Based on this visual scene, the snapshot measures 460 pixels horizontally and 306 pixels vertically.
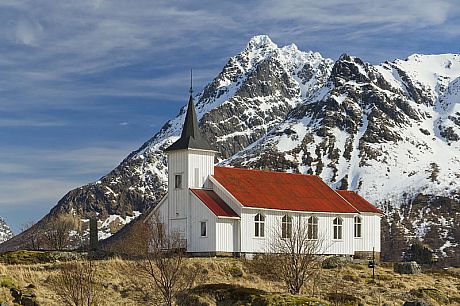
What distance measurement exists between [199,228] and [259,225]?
5.43 m

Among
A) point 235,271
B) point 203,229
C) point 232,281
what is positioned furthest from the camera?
point 203,229

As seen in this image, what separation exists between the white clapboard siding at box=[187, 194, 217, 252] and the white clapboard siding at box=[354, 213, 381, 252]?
18.0 meters

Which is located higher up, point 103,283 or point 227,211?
point 227,211

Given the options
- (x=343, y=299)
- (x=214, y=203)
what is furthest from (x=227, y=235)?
(x=343, y=299)

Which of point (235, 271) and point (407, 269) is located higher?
point (235, 271)

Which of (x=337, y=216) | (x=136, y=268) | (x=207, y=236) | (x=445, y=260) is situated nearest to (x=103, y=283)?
(x=136, y=268)

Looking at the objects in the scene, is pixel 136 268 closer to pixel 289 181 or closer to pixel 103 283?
pixel 103 283

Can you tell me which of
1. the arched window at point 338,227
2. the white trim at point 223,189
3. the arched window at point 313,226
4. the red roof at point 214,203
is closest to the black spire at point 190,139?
the white trim at point 223,189

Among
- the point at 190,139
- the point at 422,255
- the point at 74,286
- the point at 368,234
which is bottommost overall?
the point at 422,255

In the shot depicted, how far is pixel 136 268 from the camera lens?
47219 millimetres

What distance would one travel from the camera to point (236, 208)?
63.5m

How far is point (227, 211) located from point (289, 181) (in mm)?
12299

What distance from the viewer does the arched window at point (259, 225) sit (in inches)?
2537

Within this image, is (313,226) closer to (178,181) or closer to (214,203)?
(214,203)
